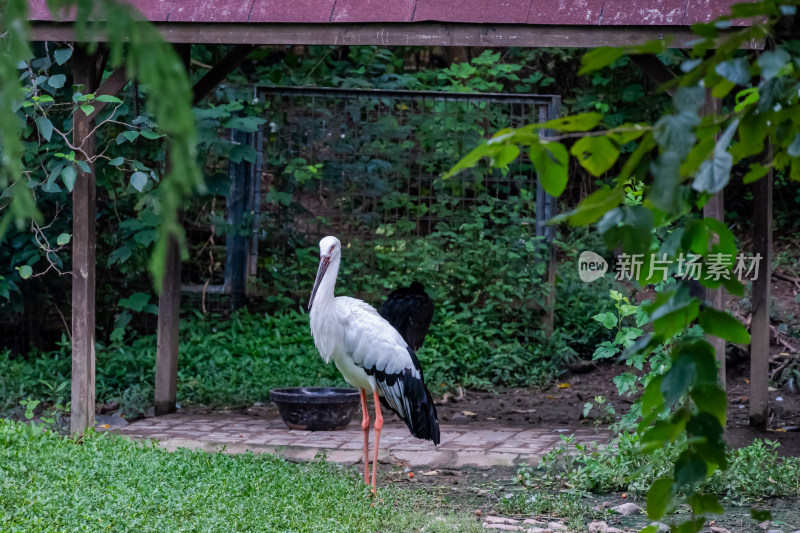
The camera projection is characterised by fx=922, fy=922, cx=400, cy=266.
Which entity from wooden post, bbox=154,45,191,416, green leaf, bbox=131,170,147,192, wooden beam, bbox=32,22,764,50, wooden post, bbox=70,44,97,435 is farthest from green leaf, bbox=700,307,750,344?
wooden post, bbox=154,45,191,416

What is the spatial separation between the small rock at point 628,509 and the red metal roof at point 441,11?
8.44 ft

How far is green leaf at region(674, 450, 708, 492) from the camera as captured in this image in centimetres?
150

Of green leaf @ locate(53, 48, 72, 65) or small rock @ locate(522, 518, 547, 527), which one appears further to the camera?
green leaf @ locate(53, 48, 72, 65)

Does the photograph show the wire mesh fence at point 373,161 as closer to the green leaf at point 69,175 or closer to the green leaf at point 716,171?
the green leaf at point 69,175

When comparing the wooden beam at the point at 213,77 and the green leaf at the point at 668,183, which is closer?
the green leaf at the point at 668,183

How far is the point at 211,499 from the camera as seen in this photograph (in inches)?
170

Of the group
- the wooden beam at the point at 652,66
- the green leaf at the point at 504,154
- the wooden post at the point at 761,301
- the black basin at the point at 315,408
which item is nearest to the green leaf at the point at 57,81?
the black basin at the point at 315,408

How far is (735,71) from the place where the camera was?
1.41 m

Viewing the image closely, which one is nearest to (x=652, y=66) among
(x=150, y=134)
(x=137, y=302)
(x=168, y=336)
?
(x=150, y=134)

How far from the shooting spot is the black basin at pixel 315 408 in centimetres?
643

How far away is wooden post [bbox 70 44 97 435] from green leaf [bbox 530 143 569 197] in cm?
479

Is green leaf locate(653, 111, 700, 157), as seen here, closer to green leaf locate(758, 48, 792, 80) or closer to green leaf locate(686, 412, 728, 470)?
green leaf locate(758, 48, 792, 80)

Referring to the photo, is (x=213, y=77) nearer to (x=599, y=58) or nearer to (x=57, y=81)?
(x=57, y=81)

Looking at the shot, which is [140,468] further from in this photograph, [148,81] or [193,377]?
[148,81]
